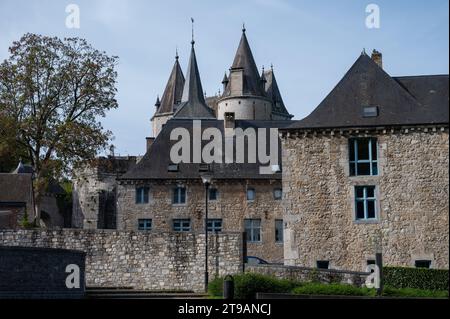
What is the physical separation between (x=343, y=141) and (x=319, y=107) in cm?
214

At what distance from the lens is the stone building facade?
1074 inches

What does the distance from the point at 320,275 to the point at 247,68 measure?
44.4 m

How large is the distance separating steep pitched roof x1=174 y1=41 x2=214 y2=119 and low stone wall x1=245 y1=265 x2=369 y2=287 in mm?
41505

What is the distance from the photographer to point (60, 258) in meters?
22.8

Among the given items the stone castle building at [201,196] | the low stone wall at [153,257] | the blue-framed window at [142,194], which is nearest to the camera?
the low stone wall at [153,257]

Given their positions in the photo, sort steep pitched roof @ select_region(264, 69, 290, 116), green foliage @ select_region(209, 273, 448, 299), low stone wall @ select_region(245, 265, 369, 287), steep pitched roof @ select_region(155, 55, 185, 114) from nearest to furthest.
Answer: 1. green foliage @ select_region(209, 273, 448, 299)
2. low stone wall @ select_region(245, 265, 369, 287)
3. steep pitched roof @ select_region(264, 69, 290, 116)
4. steep pitched roof @ select_region(155, 55, 185, 114)

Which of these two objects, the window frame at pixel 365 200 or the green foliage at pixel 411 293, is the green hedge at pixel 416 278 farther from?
the window frame at pixel 365 200

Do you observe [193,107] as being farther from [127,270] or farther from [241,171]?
[127,270]

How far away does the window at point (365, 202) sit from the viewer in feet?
91.1

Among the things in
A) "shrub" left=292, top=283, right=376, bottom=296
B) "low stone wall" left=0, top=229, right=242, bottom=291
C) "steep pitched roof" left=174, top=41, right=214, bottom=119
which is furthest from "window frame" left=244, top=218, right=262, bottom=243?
"steep pitched roof" left=174, top=41, right=214, bottom=119

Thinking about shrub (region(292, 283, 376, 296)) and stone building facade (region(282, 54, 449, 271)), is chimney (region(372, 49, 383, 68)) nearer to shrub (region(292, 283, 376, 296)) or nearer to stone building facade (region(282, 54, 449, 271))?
stone building facade (region(282, 54, 449, 271))

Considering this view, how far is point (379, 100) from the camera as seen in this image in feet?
96.3

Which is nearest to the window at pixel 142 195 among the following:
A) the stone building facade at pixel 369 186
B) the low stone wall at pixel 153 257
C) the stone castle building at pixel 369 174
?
the low stone wall at pixel 153 257

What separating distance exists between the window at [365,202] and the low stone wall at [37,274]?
10854mm
